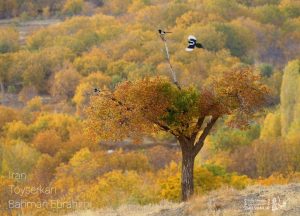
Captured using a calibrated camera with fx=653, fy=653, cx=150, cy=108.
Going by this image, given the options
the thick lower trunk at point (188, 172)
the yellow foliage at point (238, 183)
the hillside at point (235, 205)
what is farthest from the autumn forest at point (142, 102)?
the hillside at point (235, 205)

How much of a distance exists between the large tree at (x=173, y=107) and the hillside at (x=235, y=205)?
6.23 ft

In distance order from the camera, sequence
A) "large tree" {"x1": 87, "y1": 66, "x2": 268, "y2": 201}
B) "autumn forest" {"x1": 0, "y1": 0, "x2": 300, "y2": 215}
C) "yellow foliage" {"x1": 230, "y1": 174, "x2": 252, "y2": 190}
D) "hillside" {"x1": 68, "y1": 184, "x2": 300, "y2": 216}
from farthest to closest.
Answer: "yellow foliage" {"x1": 230, "y1": 174, "x2": 252, "y2": 190}, "autumn forest" {"x1": 0, "y1": 0, "x2": 300, "y2": 215}, "large tree" {"x1": 87, "y1": 66, "x2": 268, "y2": 201}, "hillside" {"x1": 68, "y1": 184, "x2": 300, "y2": 216}

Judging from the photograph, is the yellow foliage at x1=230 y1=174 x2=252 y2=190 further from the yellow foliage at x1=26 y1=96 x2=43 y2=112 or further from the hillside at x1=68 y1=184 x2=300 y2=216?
the yellow foliage at x1=26 y1=96 x2=43 y2=112

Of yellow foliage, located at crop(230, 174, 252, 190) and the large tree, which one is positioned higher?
the large tree

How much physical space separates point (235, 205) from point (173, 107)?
163 inches

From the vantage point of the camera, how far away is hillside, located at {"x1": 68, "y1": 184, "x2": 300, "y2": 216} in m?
19.0

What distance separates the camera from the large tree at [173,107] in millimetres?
22031

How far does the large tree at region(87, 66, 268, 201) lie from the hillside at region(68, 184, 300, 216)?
190 centimetres

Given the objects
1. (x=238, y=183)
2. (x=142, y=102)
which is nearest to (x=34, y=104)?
(x=238, y=183)

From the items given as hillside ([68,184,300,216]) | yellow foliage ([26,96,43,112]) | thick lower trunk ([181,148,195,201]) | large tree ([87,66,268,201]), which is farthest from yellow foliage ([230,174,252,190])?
yellow foliage ([26,96,43,112])

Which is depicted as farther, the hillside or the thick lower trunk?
the thick lower trunk

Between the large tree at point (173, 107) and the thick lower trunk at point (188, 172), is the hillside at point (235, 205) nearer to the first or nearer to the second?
the thick lower trunk at point (188, 172)

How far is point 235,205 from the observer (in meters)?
20.5

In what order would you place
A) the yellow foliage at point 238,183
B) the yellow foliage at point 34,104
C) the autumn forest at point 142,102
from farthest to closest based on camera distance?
the yellow foliage at point 34,104 → the yellow foliage at point 238,183 → the autumn forest at point 142,102
